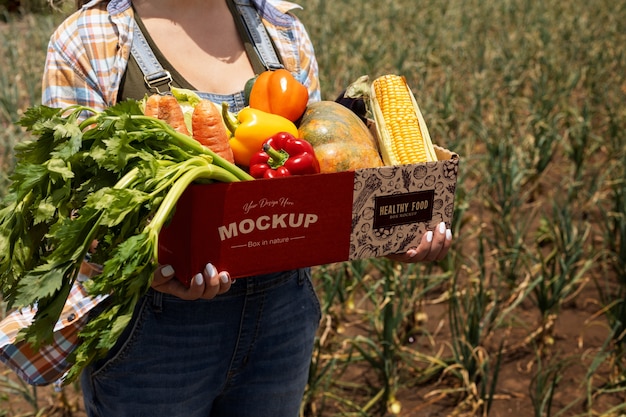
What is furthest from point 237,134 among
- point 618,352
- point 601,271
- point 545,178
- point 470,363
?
point 545,178

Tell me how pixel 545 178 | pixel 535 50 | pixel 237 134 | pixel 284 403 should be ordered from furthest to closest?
1. pixel 535 50
2. pixel 545 178
3. pixel 284 403
4. pixel 237 134

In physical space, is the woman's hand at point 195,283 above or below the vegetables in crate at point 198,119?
below

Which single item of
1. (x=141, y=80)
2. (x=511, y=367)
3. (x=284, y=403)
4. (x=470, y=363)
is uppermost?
(x=141, y=80)

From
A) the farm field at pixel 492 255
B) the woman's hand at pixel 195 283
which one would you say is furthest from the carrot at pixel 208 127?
the farm field at pixel 492 255

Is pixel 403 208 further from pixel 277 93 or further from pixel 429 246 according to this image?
pixel 277 93

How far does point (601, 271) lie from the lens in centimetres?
365

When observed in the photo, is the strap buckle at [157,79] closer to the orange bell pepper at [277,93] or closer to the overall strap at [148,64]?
the overall strap at [148,64]

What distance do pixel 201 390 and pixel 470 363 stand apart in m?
1.42

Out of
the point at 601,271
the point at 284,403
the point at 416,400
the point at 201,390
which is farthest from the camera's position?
the point at 601,271

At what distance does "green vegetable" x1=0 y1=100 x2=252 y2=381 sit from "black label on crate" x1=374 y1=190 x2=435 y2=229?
36cm

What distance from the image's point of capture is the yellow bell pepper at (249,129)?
1500 mm

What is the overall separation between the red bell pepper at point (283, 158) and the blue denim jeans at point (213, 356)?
28 centimetres

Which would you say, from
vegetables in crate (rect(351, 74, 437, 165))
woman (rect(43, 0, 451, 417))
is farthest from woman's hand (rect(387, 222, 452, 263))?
vegetables in crate (rect(351, 74, 437, 165))

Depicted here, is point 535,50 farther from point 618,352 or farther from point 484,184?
point 618,352
